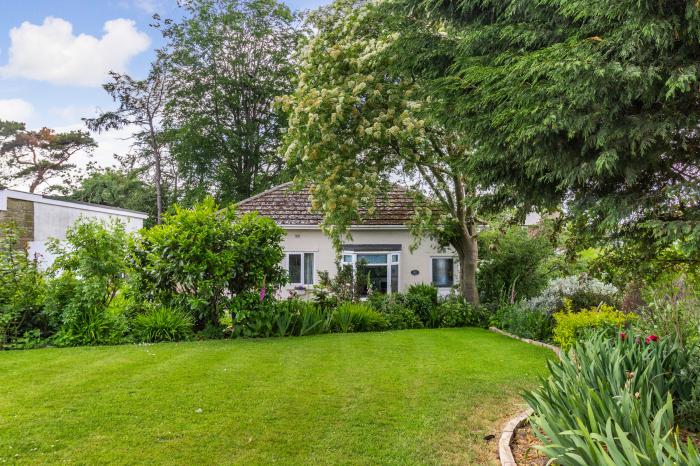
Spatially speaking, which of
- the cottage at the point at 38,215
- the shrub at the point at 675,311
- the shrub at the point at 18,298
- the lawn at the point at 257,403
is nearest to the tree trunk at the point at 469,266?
the lawn at the point at 257,403

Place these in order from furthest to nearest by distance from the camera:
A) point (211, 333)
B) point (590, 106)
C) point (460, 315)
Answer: point (460, 315) < point (211, 333) < point (590, 106)

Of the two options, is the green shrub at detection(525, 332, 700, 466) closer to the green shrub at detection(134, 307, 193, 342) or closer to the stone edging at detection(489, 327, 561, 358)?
the stone edging at detection(489, 327, 561, 358)

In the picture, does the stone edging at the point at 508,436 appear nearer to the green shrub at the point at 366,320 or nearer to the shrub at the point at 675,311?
the shrub at the point at 675,311

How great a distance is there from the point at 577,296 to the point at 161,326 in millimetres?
10196

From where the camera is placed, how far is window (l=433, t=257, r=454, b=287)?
16516 mm

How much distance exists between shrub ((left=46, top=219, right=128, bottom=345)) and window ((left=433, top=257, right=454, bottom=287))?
10.6 m

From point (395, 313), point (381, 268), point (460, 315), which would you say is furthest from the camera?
point (381, 268)

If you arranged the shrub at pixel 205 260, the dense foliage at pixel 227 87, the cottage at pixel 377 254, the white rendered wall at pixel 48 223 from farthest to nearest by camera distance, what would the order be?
the dense foliage at pixel 227 87, the cottage at pixel 377 254, the white rendered wall at pixel 48 223, the shrub at pixel 205 260

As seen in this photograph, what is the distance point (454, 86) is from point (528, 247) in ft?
38.0

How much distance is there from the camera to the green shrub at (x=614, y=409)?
8.39ft

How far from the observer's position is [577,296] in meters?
11.4

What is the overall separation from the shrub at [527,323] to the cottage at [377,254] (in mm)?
4450

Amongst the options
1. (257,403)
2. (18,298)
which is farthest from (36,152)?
(257,403)

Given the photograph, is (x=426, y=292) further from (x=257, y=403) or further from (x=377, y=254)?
(x=257, y=403)
